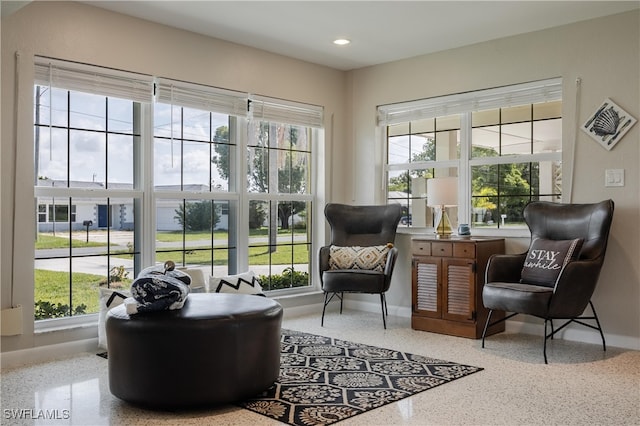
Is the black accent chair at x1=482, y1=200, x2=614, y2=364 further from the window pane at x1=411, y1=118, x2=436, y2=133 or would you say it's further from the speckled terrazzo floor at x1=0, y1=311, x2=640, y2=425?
the window pane at x1=411, y1=118, x2=436, y2=133

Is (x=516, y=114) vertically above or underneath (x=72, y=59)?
underneath

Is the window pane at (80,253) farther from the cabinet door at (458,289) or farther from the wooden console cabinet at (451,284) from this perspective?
the cabinet door at (458,289)

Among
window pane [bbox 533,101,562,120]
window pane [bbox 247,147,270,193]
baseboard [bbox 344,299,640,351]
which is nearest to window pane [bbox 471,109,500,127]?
window pane [bbox 533,101,562,120]

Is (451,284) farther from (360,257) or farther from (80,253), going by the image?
(80,253)

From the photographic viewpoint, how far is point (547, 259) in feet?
13.3

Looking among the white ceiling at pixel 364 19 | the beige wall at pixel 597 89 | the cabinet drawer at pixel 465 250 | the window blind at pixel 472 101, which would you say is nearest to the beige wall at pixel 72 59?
the white ceiling at pixel 364 19

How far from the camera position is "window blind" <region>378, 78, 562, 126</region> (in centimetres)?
461

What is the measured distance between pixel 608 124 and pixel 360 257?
219 cm

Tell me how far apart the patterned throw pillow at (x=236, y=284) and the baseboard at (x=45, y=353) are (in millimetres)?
967

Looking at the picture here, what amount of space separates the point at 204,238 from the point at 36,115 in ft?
5.27

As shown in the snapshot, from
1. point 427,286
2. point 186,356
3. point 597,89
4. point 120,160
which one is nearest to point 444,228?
point 427,286

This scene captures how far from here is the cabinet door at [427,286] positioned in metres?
4.61

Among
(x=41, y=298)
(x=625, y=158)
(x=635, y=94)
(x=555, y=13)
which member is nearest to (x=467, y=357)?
(x=625, y=158)

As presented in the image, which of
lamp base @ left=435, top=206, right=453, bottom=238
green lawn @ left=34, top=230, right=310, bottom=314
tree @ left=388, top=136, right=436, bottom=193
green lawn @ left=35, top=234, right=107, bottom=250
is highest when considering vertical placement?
tree @ left=388, top=136, right=436, bottom=193
